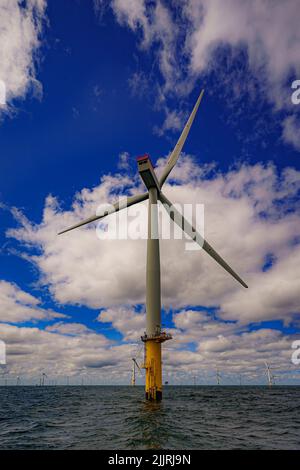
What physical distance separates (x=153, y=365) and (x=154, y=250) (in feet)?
70.4

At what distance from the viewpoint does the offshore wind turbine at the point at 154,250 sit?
2101 inches

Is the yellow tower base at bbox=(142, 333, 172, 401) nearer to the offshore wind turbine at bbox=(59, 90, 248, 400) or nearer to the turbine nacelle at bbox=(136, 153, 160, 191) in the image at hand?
the offshore wind turbine at bbox=(59, 90, 248, 400)

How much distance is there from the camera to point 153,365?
52.8m

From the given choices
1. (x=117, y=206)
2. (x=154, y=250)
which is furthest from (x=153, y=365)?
(x=117, y=206)

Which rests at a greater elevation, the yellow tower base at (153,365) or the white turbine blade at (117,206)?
the white turbine blade at (117,206)

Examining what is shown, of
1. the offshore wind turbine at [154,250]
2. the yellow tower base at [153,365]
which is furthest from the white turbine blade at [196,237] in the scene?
the yellow tower base at [153,365]

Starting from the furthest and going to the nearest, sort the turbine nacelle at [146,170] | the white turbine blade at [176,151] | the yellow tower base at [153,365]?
1. the white turbine blade at [176,151]
2. the turbine nacelle at [146,170]
3. the yellow tower base at [153,365]

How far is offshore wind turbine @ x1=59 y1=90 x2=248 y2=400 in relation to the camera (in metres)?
53.4

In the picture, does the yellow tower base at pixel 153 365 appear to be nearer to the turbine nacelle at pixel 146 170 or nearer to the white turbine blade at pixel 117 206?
the white turbine blade at pixel 117 206

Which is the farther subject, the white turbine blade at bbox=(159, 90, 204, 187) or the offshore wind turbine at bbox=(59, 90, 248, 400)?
the white turbine blade at bbox=(159, 90, 204, 187)

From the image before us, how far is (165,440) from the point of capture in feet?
85.3

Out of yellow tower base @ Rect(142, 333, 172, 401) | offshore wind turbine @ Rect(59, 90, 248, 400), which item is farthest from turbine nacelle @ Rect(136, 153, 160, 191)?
yellow tower base @ Rect(142, 333, 172, 401)
